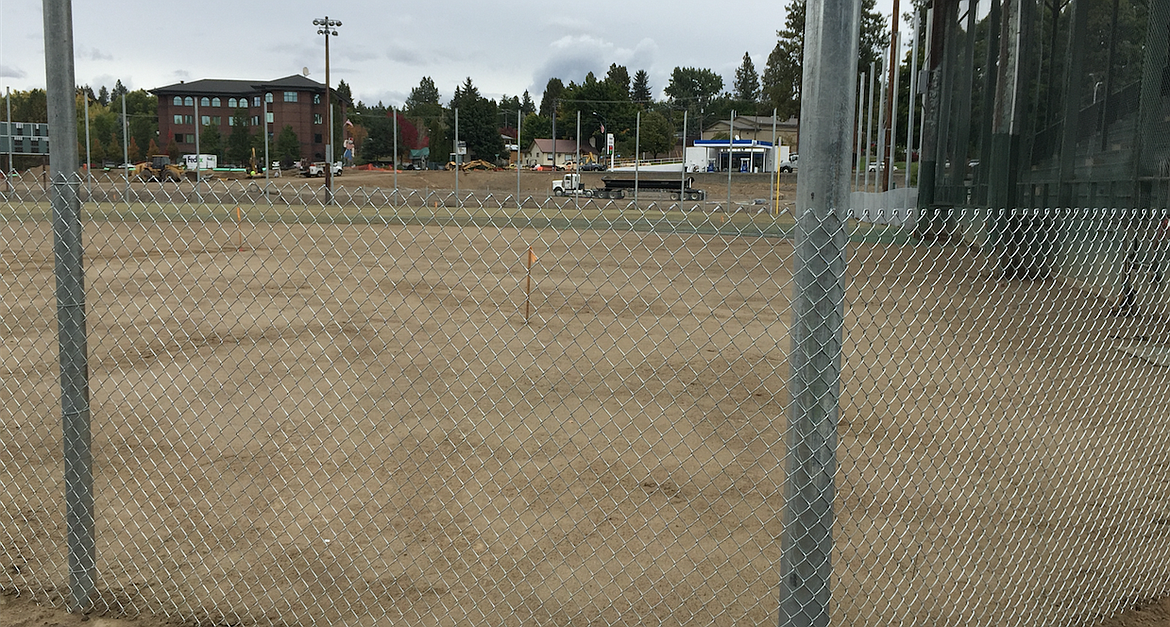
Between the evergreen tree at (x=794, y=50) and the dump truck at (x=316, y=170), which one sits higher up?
the evergreen tree at (x=794, y=50)

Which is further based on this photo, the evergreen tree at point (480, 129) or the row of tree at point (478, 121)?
the evergreen tree at point (480, 129)

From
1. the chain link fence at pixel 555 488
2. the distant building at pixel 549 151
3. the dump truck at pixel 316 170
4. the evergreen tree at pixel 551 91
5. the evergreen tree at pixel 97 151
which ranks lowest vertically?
the chain link fence at pixel 555 488

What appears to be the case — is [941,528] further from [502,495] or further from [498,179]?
[498,179]

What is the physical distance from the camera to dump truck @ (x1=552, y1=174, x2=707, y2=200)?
183 feet

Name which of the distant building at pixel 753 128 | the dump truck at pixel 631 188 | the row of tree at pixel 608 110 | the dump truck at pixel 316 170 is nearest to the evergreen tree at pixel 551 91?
the row of tree at pixel 608 110

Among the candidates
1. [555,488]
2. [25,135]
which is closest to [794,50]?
[25,135]

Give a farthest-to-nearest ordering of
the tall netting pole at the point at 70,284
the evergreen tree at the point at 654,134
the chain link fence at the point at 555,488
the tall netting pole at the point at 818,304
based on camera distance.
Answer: the evergreen tree at the point at 654,134 → the chain link fence at the point at 555,488 → the tall netting pole at the point at 70,284 → the tall netting pole at the point at 818,304

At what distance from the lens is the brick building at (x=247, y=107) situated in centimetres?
9469

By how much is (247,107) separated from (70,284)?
109m

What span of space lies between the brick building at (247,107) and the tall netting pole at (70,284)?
282 feet

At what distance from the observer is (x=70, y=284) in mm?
3721

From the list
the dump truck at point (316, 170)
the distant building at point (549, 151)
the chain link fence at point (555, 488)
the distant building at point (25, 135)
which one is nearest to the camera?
the chain link fence at point (555, 488)

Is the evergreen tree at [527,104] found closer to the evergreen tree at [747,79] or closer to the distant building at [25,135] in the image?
the evergreen tree at [747,79]

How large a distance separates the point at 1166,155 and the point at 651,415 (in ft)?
23.8
